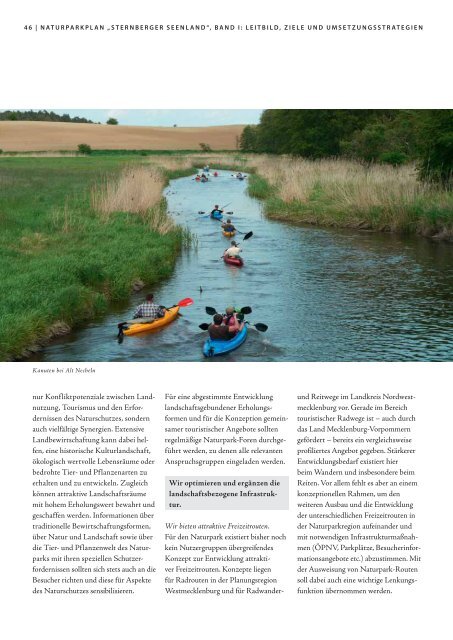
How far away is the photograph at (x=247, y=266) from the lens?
14.9 meters

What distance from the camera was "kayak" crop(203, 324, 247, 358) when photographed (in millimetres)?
14320

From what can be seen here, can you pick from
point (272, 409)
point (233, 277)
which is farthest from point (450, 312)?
point (272, 409)

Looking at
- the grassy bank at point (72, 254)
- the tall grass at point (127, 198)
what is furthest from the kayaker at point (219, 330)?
the tall grass at point (127, 198)

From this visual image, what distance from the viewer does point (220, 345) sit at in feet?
48.0

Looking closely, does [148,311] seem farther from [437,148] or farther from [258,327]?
[437,148]

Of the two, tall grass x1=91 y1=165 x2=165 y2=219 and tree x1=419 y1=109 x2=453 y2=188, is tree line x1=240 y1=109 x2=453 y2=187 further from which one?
tall grass x1=91 y1=165 x2=165 y2=219

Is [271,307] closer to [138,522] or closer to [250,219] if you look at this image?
[138,522]

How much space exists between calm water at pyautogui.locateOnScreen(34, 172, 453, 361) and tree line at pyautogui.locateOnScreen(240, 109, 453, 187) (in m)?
5.24

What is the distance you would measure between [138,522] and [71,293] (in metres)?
9.19

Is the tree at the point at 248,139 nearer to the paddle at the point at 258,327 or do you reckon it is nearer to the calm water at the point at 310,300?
the calm water at the point at 310,300

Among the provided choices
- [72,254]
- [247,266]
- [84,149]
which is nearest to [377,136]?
[247,266]

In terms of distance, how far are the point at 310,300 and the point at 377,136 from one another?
2930 cm

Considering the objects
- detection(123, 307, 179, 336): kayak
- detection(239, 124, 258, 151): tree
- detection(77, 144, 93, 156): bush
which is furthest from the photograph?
detection(239, 124, 258, 151): tree

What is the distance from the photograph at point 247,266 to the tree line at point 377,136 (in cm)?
13
